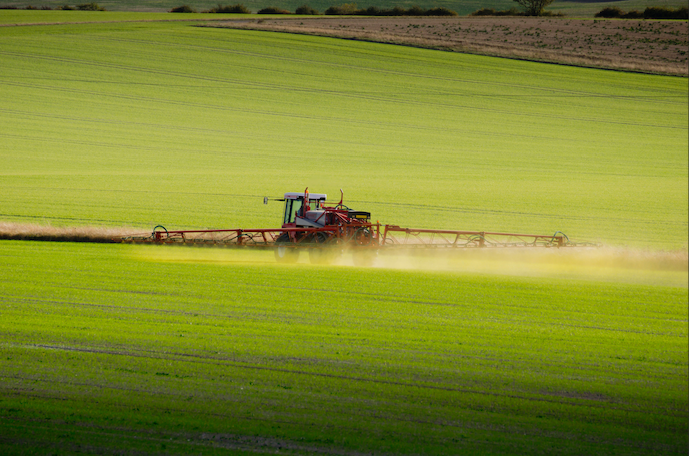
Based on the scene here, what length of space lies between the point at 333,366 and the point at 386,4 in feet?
233

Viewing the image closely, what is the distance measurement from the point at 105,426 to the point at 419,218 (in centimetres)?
1953

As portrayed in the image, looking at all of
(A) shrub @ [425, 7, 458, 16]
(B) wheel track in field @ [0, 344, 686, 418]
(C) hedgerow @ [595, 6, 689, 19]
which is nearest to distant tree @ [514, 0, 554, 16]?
(A) shrub @ [425, 7, 458, 16]

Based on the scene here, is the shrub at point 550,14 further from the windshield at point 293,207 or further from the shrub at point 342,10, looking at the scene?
the windshield at point 293,207

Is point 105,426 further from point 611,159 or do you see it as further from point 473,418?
point 611,159

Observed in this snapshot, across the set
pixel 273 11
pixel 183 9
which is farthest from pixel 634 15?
pixel 183 9

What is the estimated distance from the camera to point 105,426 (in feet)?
26.2

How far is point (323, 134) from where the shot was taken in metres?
40.7

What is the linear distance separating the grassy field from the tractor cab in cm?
5143

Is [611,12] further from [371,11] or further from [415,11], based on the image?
[371,11]

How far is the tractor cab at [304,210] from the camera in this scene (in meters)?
19.2

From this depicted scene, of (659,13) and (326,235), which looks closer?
(326,235)

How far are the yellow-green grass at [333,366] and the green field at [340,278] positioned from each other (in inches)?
2.0

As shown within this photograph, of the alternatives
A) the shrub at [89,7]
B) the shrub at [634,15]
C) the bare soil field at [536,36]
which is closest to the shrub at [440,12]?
the bare soil field at [536,36]

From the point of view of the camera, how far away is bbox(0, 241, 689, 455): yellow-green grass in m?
7.97
